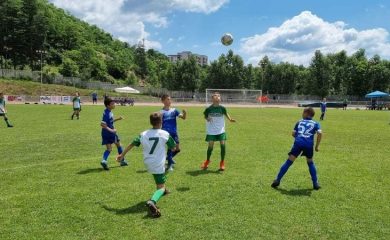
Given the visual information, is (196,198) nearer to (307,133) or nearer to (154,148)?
(154,148)

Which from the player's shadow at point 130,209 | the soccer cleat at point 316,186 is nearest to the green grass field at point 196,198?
the player's shadow at point 130,209

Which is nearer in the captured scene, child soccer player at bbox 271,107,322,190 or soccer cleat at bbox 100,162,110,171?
child soccer player at bbox 271,107,322,190

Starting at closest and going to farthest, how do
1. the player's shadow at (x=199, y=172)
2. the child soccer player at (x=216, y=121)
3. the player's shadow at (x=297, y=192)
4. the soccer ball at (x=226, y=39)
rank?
the player's shadow at (x=297, y=192) < the player's shadow at (x=199, y=172) < the child soccer player at (x=216, y=121) < the soccer ball at (x=226, y=39)

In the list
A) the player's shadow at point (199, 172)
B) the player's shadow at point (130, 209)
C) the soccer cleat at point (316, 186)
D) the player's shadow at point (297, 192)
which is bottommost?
the player's shadow at point (130, 209)

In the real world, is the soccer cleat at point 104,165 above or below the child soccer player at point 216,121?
below

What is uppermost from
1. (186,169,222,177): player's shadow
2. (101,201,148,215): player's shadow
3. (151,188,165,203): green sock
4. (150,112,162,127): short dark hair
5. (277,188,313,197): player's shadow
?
(150,112,162,127): short dark hair

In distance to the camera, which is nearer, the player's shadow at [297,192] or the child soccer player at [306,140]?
the player's shadow at [297,192]

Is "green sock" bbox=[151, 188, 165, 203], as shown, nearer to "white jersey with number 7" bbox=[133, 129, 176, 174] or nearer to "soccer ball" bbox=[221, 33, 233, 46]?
"white jersey with number 7" bbox=[133, 129, 176, 174]

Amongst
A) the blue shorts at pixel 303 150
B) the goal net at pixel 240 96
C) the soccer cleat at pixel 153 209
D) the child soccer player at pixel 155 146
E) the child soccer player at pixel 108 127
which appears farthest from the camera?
the goal net at pixel 240 96

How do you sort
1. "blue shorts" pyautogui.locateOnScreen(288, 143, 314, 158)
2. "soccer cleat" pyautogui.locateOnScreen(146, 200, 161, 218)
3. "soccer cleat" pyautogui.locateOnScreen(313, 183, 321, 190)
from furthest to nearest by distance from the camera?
"soccer cleat" pyautogui.locateOnScreen(313, 183, 321, 190) → "blue shorts" pyautogui.locateOnScreen(288, 143, 314, 158) → "soccer cleat" pyautogui.locateOnScreen(146, 200, 161, 218)

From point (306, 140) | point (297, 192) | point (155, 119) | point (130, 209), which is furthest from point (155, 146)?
point (306, 140)

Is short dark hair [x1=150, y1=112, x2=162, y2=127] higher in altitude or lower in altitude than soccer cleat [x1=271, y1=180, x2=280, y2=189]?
higher

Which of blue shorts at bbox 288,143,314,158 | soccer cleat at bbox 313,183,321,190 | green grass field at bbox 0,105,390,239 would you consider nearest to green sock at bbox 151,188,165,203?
green grass field at bbox 0,105,390,239

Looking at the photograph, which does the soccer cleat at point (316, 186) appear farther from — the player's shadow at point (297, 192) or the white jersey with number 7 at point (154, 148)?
the white jersey with number 7 at point (154, 148)
